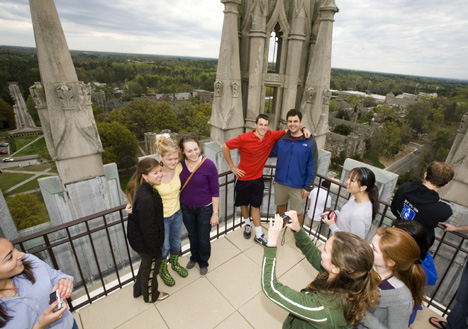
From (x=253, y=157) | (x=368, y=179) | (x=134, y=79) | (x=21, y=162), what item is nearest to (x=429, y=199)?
(x=368, y=179)

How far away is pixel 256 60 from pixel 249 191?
13.9ft

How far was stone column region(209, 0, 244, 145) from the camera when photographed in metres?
5.61

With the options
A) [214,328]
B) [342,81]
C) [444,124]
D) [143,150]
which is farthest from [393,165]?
[342,81]

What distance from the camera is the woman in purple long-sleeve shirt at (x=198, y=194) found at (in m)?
2.67

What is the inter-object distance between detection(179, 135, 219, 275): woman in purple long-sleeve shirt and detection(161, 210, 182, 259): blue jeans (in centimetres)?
12

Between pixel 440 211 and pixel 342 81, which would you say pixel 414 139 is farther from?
pixel 342 81

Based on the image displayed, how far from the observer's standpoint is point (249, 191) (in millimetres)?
3590

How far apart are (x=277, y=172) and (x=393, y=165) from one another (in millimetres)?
42669

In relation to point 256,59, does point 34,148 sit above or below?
below

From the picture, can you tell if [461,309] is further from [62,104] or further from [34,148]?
[34,148]

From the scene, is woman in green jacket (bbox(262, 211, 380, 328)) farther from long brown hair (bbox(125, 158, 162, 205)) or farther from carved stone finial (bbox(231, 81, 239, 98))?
carved stone finial (bbox(231, 81, 239, 98))

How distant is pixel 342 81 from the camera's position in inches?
4286

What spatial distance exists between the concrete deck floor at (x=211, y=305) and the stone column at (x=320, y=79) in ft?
14.5

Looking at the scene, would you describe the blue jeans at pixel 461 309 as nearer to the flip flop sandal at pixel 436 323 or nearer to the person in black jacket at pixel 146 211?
the flip flop sandal at pixel 436 323
